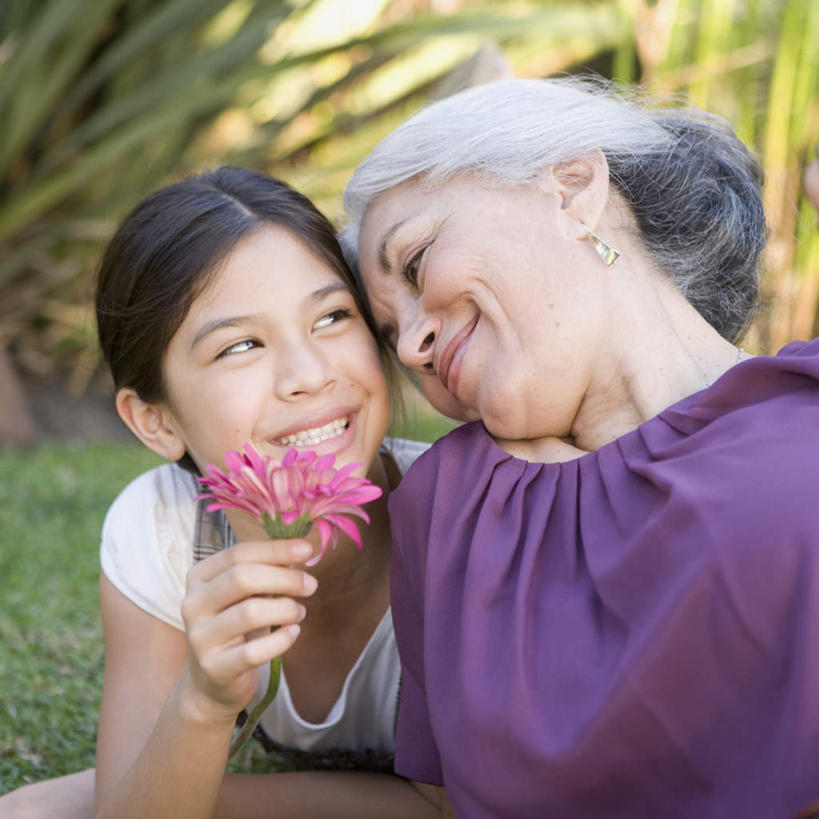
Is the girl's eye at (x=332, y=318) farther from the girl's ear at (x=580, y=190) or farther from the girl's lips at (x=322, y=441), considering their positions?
the girl's ear at (x=580, y=190)

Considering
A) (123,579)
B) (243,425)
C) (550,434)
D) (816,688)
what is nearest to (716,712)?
(816,688)

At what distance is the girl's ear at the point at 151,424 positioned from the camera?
2.53 meters

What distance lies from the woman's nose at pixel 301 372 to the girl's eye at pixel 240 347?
0.25 feet

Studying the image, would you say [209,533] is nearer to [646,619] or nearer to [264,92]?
[646,619]

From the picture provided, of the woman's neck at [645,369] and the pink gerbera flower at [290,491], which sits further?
the woman's neck at [645,369]

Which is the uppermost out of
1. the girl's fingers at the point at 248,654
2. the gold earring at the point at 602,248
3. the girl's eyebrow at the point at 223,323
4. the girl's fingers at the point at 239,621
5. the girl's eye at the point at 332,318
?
the gold earring at the point at 602,248

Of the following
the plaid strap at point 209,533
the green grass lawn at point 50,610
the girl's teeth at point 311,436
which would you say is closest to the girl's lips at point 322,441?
the girl's teeth at point 311,436

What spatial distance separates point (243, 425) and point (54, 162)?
15.0 ft

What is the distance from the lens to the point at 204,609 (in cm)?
168

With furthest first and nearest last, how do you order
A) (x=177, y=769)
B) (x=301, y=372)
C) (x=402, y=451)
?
(x=402, y=451)
(x=301, y=372)
(x=177, y=769)

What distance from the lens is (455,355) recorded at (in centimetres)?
211

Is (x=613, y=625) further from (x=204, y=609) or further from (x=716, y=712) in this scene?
(x=204, y=609)

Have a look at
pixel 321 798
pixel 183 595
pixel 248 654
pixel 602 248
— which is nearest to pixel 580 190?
pixel 602 248

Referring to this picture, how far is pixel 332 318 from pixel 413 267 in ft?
0.92
